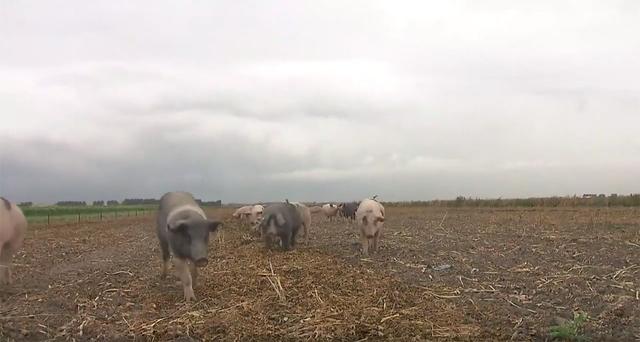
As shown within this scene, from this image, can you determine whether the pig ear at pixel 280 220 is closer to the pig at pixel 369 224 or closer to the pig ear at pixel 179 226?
the pig at pixel 369 224

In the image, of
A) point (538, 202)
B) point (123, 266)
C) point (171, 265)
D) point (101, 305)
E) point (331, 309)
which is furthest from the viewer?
point (538, 202)

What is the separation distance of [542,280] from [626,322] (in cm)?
330

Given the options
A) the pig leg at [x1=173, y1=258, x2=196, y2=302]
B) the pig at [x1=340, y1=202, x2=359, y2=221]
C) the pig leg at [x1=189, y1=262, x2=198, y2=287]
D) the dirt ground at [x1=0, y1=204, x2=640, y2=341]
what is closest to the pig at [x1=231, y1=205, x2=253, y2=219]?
the pig at [x1=340, y1=202, x2=359, y2=221]

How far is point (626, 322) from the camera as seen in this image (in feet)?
29.5

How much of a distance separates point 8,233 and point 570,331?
421 inches

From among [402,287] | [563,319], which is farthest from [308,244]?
[563,319]

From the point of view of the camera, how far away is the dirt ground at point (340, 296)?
8.73 m

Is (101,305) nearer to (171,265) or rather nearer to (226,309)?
(226,309)

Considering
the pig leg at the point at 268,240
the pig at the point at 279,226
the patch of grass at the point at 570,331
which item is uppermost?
the pig at the point at 279,226

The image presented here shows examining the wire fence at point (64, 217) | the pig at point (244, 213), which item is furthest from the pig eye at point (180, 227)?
the wire fence at point (64, 217)

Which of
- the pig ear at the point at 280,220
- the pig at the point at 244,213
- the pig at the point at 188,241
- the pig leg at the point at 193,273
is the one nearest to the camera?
the pig at the point at 188,241

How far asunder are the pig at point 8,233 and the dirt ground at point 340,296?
39 centimetres

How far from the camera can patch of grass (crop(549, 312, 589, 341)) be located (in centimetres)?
816

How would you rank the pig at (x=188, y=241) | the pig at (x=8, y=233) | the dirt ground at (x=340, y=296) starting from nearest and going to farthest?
1. the dirt ground at (x=340, y=296)
2. the pig at (x=188, y=241)
3. the pig at (x=8, y=233)
